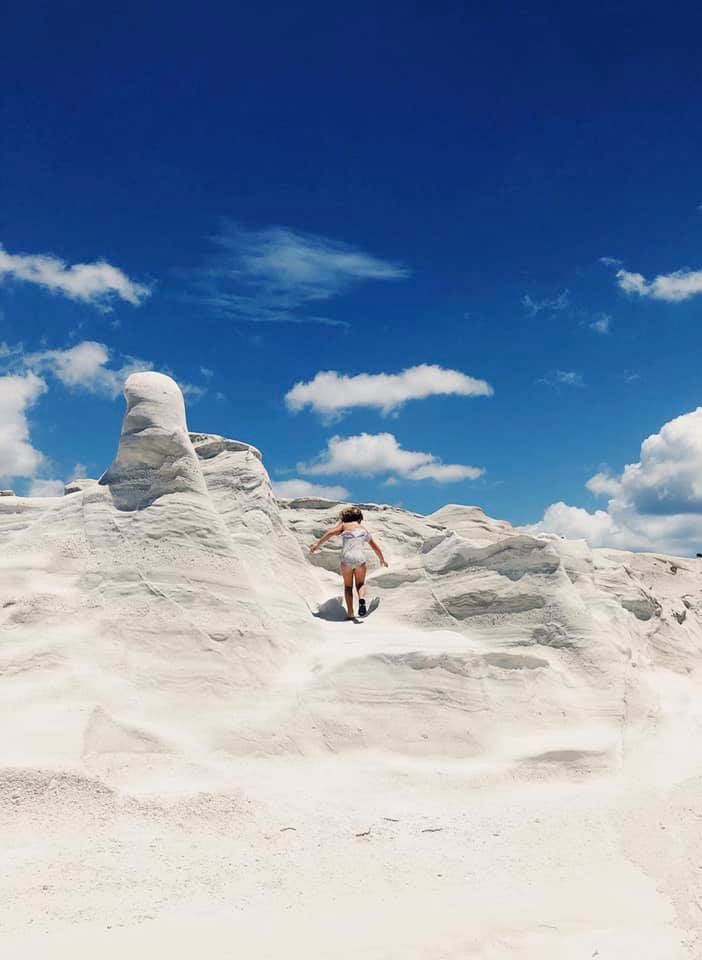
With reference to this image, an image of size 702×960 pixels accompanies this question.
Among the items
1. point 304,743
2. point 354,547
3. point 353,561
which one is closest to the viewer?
point 304,743

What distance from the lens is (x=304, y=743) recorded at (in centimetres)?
775

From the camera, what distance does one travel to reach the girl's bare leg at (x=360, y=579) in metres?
11.2

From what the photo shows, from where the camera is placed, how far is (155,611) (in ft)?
28.2

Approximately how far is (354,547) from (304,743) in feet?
13.2

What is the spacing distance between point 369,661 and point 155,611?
2498 mm

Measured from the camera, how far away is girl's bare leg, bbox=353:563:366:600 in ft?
36.9

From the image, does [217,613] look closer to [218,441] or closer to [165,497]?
[165,497]

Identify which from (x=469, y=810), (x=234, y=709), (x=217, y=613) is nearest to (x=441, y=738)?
(x=469, y=810)

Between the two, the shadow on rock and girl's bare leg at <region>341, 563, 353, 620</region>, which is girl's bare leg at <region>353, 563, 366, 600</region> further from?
the shadow on rock

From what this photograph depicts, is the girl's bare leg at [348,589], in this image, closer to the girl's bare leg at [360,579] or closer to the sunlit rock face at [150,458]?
the girl's bare leg at [360,579]

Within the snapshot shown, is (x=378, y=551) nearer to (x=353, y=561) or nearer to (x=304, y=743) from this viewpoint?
(x=353, y=561)

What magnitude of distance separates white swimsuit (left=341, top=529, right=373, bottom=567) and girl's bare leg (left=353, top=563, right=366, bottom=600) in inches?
4.8

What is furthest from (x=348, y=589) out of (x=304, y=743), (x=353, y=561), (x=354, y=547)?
(x=304, y=743)

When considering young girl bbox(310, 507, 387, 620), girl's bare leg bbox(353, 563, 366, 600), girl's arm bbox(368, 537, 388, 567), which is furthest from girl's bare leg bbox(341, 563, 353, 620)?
girl's arm bbox(368, 537, 388, 567)
